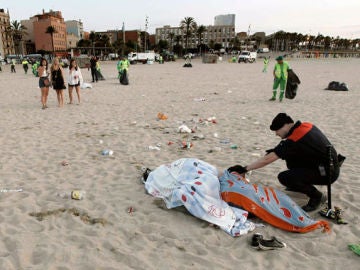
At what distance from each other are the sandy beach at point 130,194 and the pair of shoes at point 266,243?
45 millimetres

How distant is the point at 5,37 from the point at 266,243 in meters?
94.6

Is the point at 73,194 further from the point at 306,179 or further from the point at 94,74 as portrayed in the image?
the point at 94,74

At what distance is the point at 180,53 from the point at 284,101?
322 feet

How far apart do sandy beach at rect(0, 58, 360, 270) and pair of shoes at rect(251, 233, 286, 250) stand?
45mm

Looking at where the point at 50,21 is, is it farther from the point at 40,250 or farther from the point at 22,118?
the point at 40,250

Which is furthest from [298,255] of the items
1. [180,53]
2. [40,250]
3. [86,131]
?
[180,53]

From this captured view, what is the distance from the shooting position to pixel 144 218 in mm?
3271

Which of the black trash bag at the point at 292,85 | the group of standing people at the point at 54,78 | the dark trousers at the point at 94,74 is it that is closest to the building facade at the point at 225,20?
the dark trousers at the point at 94,74

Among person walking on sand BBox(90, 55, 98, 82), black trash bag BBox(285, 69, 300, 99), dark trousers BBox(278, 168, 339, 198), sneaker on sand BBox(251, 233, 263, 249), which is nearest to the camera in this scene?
sneaker on sand BBox(251, 233, 263, 249)

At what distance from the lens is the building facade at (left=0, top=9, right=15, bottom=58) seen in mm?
78750

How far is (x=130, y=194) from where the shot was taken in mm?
3814

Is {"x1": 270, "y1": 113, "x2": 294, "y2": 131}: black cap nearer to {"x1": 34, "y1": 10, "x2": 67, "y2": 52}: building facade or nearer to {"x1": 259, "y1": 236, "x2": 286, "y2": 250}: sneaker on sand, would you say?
{"x1": 259, "y1": 236, "x2": 286, "y2": 250}: sneaker on sand

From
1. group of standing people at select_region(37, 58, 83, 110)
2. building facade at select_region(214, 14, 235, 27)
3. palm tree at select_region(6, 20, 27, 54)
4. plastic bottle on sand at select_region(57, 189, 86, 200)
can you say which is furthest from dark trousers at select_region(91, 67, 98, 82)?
building facade at select_region(214, 14, 235, 27)

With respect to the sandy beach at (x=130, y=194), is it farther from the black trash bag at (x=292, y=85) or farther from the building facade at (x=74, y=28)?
the building facade at (x=74, y=28)
